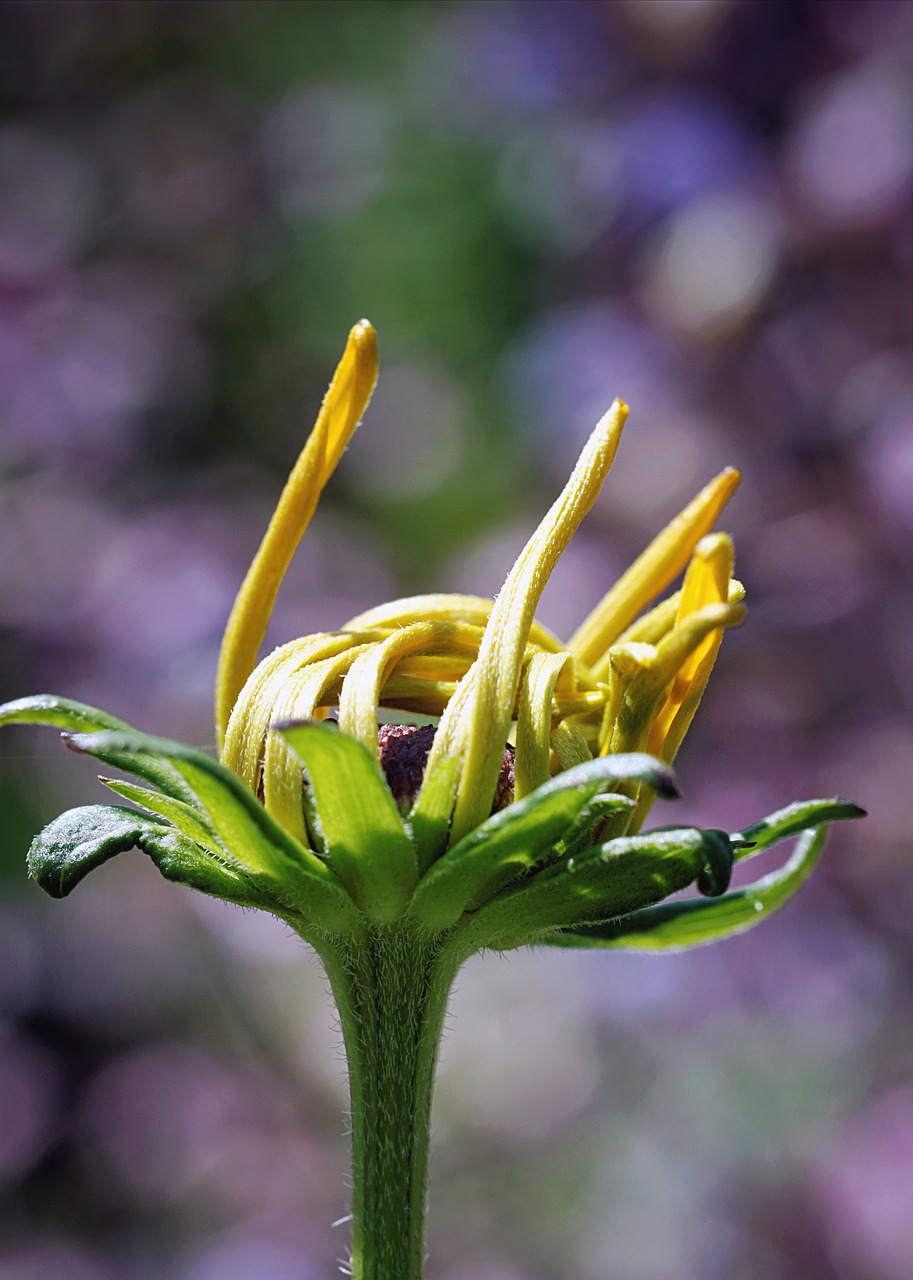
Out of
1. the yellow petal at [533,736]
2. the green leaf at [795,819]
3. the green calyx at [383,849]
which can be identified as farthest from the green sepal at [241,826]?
the green leaf at [795,819]

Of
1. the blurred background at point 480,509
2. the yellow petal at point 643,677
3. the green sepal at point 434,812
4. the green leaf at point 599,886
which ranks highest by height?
the blurred background at point 480,509

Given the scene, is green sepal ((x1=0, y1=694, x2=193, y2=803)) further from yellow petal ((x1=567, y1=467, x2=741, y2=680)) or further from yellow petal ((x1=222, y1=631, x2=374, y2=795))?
yellow petal ((x1=567, y1=467, x2=741, y2=680))

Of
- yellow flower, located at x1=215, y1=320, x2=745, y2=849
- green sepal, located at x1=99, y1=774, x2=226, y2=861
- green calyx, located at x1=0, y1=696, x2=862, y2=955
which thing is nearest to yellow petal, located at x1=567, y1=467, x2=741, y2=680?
yellow flower, located at x1=215, y1=320, x2=745, y2=849

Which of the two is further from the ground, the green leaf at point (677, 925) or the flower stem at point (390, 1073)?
the green leaf at point (677, 925)

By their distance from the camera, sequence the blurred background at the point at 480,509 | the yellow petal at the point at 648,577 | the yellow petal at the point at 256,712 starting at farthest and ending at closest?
1. the blurred background at the point at 480,509
2. the yellow petal at the point at 648,577
3. the yellow petal at the point at 256,712

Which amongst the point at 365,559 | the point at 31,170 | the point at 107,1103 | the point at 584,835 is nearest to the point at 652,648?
the point at 584,835

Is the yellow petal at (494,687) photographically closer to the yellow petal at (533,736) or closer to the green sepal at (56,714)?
the yellow petal at (533,736)

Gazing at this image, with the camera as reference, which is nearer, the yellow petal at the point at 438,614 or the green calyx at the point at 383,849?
the green calyx at the point at 383,849

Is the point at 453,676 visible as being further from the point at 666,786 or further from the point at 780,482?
the point at 780,482

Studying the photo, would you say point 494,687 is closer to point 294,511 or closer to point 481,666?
point 481,666

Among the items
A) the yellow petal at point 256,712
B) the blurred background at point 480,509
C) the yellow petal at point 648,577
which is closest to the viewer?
the yellow petal at point 256,712
